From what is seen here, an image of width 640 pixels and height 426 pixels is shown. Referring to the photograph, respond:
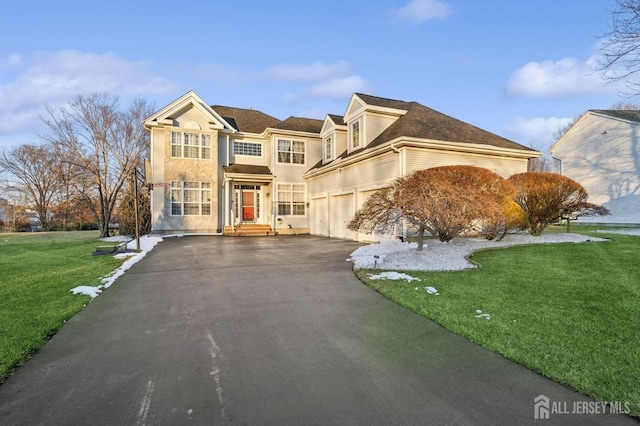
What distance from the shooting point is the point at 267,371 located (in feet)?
10.8

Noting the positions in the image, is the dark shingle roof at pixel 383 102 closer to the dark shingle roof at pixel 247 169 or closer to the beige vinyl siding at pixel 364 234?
the beige vinyl siding at pixel 364 234

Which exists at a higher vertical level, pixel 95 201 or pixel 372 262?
pixel 95 201

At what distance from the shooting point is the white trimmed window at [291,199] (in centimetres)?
2114

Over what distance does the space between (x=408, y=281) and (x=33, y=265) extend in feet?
34.9

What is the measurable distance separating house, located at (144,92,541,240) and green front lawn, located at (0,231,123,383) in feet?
25.9

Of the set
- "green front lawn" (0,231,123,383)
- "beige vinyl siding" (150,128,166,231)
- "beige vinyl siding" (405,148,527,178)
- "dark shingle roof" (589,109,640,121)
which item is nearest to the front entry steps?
"beige vinyl siding" (150,128,166,231)

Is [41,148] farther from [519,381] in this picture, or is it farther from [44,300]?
[519,381]

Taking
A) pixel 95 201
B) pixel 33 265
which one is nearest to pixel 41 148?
pixel 95 201

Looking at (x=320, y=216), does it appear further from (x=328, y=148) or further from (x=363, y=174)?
(x=363, y=174)

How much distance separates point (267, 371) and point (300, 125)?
825 inches

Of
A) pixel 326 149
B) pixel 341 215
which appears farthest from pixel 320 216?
pixel 326 149

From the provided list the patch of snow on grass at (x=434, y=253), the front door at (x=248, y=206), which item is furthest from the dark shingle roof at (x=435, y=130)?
the front door at (x=248, y=206)

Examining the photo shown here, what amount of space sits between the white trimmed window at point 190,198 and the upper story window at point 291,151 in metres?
4.92

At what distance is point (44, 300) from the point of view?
5.75 metres
